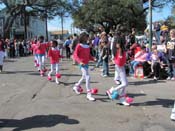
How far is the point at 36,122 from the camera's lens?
805 centimetres

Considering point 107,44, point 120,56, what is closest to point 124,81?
point 120,56

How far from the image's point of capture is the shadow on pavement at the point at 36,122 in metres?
7.77

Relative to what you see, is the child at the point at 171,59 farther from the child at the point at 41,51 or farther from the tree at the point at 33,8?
the tree at the point at 33,8

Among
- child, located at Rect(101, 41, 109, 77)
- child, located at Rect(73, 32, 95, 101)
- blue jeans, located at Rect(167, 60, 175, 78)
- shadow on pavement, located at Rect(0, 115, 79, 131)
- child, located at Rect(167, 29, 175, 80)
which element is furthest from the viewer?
child, located at Rect(101, 41, 109, 77)

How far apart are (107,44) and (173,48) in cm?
297

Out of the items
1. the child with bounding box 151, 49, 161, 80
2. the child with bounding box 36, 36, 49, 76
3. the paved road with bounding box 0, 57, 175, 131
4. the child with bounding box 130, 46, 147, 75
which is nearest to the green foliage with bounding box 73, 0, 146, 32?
the child with bounding box 36, 36, 49, 76

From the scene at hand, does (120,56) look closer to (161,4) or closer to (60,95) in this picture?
(60,95)

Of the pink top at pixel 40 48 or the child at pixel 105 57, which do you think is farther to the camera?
the pink top at pixel 40 48

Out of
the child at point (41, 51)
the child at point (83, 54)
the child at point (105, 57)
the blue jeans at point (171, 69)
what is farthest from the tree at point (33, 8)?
the child at point (83, 54)

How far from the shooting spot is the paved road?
777cm

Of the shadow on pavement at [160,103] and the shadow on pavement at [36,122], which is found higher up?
the shadow on pavement at [160,103]

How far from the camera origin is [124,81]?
980cm

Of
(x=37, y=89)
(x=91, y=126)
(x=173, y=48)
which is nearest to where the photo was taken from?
(x=91, y=126)

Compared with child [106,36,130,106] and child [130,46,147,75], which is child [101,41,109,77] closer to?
child [130,46,147,75]
